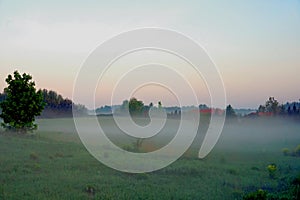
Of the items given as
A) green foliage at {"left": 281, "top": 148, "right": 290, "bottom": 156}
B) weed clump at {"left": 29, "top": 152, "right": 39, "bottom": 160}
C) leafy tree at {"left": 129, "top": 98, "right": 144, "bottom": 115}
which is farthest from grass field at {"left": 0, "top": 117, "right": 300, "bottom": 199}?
leafy tree at {"left": 129, "top": 98, "right": 144, "bottom": 115}

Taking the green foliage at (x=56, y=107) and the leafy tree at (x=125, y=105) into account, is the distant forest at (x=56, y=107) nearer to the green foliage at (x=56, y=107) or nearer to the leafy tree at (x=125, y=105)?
the green foliage at (x=56, y=107)

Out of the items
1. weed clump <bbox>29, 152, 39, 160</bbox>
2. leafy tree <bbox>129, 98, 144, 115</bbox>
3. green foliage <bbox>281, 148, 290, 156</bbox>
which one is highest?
leafy tree <bbox>129, 98, 144, 115</bbox>

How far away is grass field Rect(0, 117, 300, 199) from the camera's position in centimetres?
966

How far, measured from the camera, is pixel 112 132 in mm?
16359

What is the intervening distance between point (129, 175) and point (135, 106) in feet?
15.2

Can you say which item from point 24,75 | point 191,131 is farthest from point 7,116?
point 191,131

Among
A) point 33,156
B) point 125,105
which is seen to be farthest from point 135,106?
point 33,156

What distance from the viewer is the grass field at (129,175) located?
9656 millimetres

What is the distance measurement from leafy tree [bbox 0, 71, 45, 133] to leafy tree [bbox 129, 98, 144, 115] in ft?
30.9

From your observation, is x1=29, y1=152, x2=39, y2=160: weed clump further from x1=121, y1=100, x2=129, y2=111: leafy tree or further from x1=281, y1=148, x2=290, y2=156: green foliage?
x1=281, y1=148, x2=290, y2=156: green foliage

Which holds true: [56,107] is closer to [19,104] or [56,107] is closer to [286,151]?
[19,104]

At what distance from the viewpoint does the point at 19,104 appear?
73.0ft

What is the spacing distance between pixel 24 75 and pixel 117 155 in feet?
34.6

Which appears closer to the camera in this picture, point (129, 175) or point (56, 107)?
point (129, 175)
